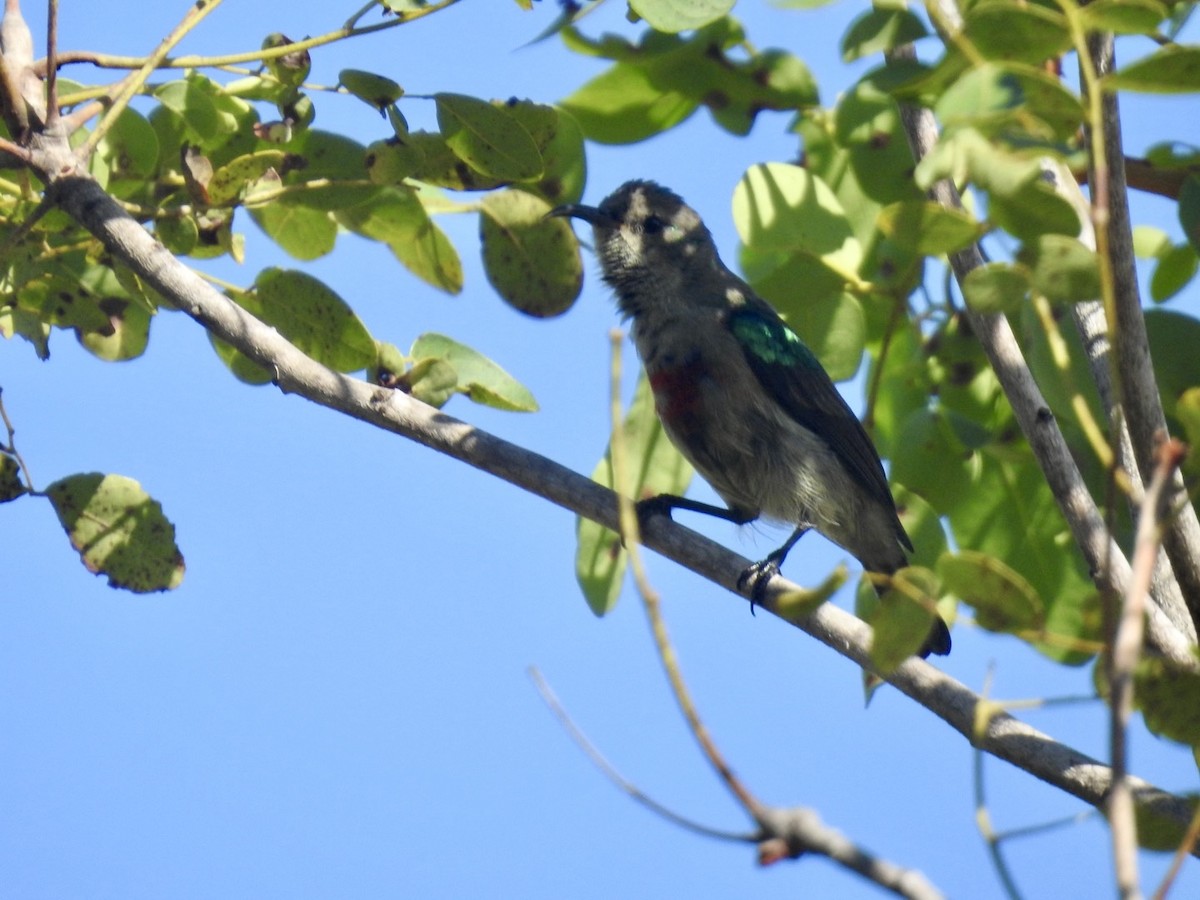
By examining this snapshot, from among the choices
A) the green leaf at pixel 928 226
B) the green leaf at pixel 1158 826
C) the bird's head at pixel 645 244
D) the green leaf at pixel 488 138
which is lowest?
the green leaf at pixel 1158 826

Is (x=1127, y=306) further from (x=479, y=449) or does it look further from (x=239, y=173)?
(x=239, y=173)

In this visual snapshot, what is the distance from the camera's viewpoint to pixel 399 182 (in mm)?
2834

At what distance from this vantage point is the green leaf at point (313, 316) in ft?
9.36

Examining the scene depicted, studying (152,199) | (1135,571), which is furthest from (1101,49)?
(152,199)

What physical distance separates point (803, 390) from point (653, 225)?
1.01 m

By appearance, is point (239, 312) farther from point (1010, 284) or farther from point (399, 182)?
point (1010, 284)

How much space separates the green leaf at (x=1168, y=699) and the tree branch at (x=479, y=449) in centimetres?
28

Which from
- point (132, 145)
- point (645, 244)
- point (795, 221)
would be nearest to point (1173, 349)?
point (795, 221)

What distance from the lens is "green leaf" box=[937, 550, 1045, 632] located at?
150cm

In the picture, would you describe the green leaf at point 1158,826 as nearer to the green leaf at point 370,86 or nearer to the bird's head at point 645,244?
the green leaf at point 370,86

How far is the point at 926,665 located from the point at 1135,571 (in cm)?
131

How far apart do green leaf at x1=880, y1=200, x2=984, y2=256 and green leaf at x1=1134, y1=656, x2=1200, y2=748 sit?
57cm

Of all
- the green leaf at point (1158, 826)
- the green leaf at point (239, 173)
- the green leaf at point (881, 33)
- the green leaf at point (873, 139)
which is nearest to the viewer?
the green leaf at point (1158, 826)

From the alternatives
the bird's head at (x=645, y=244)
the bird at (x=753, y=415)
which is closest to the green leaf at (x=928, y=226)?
the bird at (x=753, y=415)
